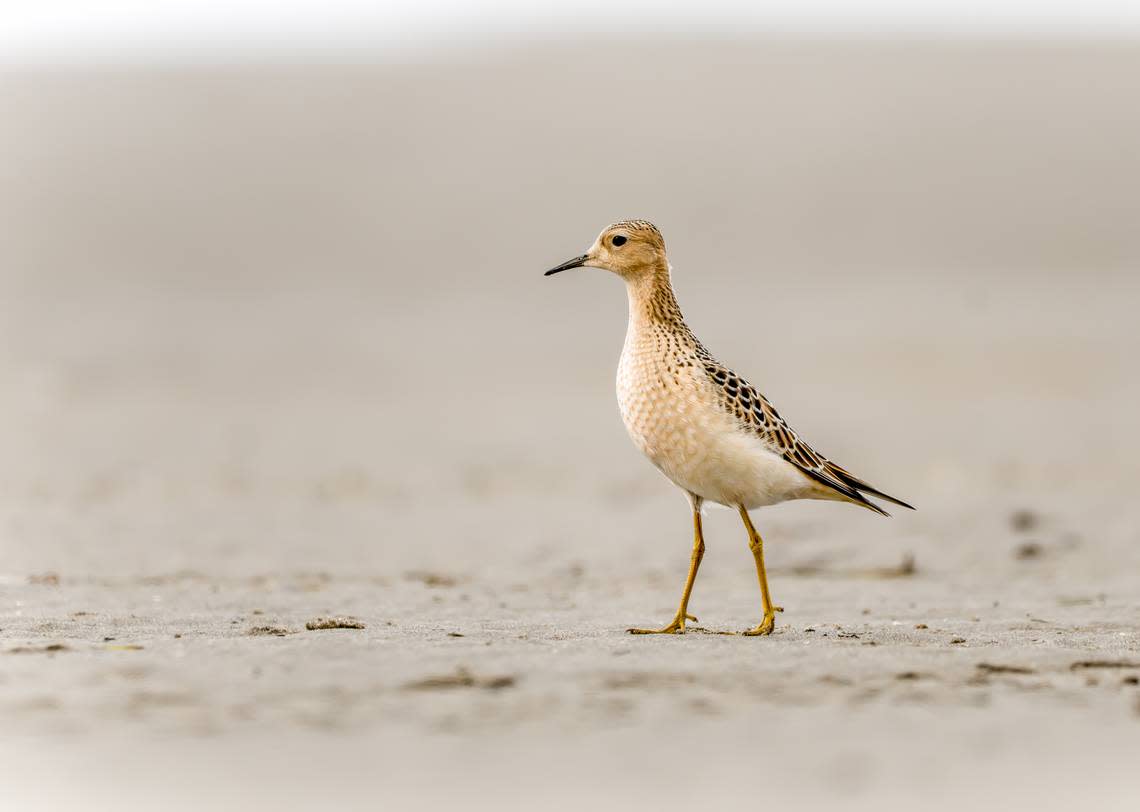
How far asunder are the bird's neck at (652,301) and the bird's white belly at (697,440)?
0.33 m

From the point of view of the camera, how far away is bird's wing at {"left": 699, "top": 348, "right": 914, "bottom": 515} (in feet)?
21.9

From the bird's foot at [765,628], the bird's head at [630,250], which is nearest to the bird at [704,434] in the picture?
the bird's foot at [765,628]

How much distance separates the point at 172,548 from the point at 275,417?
268 inches

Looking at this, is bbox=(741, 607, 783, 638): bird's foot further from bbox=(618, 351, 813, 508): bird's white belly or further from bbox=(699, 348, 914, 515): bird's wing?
bbox=(699, 348, 914, 515): bird's wing

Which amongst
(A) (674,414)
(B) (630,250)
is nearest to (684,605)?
(A) (674,414)

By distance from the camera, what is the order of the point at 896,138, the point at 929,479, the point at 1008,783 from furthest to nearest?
the point at 896,138 < the point at 929,479 < the point at 1008,783

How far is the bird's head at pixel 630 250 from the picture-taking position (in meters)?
7.25

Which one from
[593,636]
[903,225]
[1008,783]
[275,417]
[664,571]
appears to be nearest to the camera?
[1008,783]

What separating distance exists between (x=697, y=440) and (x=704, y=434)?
4 centimetres

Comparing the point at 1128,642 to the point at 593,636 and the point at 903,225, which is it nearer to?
the point at 593,636

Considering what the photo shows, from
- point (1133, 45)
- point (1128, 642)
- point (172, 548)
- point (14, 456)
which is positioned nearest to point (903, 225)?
point (1133, 45)

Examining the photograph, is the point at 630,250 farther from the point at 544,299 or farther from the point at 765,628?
the point at 544,299

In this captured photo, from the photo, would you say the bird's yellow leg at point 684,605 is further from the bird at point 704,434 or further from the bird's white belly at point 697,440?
the bird's white belly at point 697,440

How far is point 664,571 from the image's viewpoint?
10.2 metres
